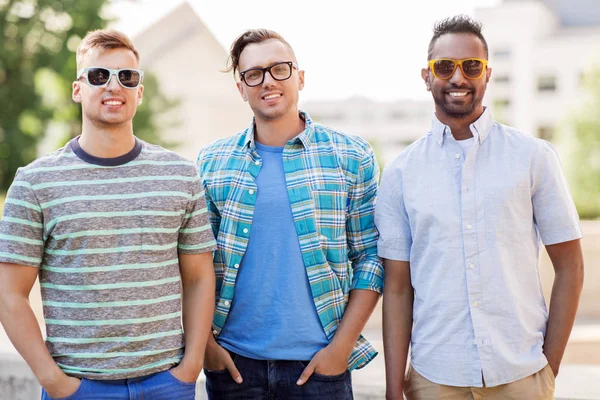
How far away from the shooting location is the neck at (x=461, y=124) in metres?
2.81

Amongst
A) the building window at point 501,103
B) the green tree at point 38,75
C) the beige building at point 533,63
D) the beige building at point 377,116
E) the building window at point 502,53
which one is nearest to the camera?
the green tree at point 38,75

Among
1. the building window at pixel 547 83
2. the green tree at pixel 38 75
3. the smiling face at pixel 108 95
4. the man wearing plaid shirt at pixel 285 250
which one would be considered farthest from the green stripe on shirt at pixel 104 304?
the building window at pixel 547 83

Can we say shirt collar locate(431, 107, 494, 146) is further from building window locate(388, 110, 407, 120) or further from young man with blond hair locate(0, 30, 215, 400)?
building window locate(388, 110, 407, 120)

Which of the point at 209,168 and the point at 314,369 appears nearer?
the point at 314,369

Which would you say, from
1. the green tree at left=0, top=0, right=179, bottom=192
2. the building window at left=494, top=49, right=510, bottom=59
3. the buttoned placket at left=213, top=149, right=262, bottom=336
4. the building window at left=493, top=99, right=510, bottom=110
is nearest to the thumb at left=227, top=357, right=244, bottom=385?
the buttoned placket at left=213, top=149, right=262, bottom=336

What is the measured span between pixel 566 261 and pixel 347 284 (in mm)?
859

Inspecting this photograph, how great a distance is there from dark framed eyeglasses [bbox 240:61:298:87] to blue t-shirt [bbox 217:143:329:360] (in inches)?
17.6

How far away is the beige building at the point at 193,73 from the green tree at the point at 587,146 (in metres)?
12.5

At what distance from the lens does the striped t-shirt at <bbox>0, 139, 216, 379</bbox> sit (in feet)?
8.23

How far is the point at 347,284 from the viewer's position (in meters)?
3.04

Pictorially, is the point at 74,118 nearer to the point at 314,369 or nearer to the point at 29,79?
the point at 29,79

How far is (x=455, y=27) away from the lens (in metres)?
2.83

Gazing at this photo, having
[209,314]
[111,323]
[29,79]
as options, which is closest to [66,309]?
[111,323]

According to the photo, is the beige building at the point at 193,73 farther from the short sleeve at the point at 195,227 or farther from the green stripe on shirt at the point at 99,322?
the green stripe on shirt at the point at 99,322
